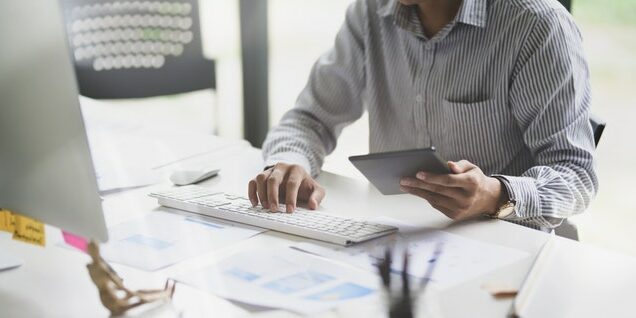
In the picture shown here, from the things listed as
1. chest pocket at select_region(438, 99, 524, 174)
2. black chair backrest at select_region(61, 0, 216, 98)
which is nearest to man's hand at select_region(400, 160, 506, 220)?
chest pocket at select_region(438, 99, 524, 174)

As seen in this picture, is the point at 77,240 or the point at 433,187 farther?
the point at 433,187

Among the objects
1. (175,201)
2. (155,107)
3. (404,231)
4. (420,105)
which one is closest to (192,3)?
(155,107)

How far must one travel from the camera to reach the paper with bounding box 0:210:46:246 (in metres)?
1.04

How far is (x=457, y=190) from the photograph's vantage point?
1.21 m

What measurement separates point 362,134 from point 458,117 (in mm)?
1393

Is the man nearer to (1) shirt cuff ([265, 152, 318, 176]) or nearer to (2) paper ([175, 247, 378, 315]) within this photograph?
(1) shirt cuff ([265, 152, 318, 176])

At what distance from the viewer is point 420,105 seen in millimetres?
1635

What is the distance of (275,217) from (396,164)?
0.23 m

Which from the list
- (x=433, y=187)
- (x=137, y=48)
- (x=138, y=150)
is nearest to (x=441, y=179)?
(x=433, y=187)

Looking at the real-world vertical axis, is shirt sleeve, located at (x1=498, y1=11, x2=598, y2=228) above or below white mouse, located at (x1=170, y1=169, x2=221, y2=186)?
above

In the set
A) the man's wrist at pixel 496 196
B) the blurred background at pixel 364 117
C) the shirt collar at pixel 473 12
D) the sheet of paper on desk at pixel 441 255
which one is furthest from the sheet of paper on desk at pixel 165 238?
the blurred background at pixel 364 117

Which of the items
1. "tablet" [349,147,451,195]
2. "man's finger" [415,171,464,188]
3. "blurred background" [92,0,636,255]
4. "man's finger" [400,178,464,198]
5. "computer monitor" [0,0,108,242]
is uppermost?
"computer monitor" [0,0,108,242]

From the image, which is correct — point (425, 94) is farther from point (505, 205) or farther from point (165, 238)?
point (165, 238)

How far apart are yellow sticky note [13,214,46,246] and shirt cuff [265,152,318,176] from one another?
55 cm
